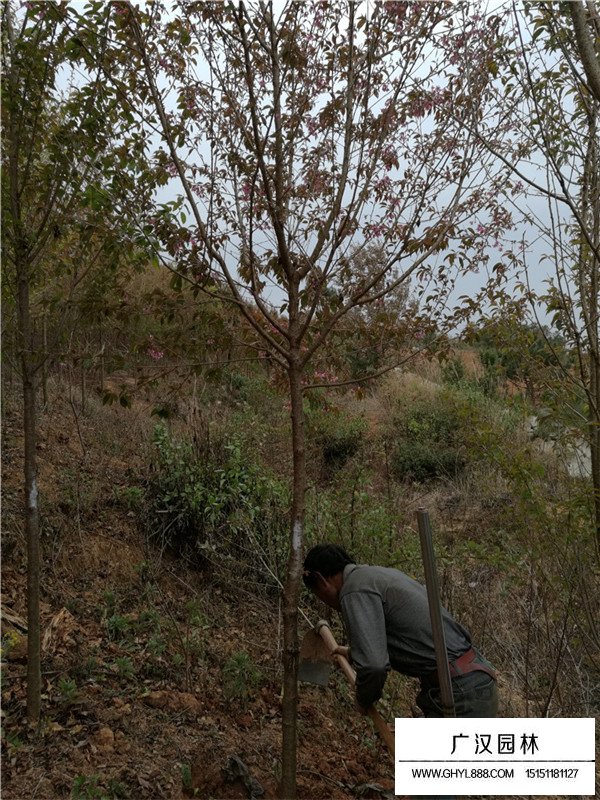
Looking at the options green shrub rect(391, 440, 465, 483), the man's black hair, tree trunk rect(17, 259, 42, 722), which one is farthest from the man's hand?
green shrub rect(391, 440, 465, 483)

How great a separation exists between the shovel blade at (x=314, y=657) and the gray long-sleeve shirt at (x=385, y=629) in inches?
15.0

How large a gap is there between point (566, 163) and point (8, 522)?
4.52 m

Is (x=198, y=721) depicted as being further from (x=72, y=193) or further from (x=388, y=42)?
(x=388, y=42)

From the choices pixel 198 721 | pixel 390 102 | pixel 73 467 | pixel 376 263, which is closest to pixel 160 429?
pixel 73 467

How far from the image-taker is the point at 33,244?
9.92 ft

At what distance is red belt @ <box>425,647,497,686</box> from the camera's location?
2.71 m

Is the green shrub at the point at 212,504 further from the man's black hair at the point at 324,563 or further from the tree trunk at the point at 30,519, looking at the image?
the man's black hair at the point at 324,563

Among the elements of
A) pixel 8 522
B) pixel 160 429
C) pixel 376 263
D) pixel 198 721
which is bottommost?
pixel 198 721

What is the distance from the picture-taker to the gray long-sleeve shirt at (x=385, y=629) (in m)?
2.54

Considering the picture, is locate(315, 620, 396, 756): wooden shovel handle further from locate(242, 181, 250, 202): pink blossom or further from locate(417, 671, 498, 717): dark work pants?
locate(242, 181, 250, 202): pink blossom

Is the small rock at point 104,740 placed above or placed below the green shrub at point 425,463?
below

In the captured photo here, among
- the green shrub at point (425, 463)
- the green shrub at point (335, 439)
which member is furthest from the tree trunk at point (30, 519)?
the green shrub at point (425, 463)

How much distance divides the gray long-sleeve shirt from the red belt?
0.02 metres

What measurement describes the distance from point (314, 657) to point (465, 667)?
737mm
